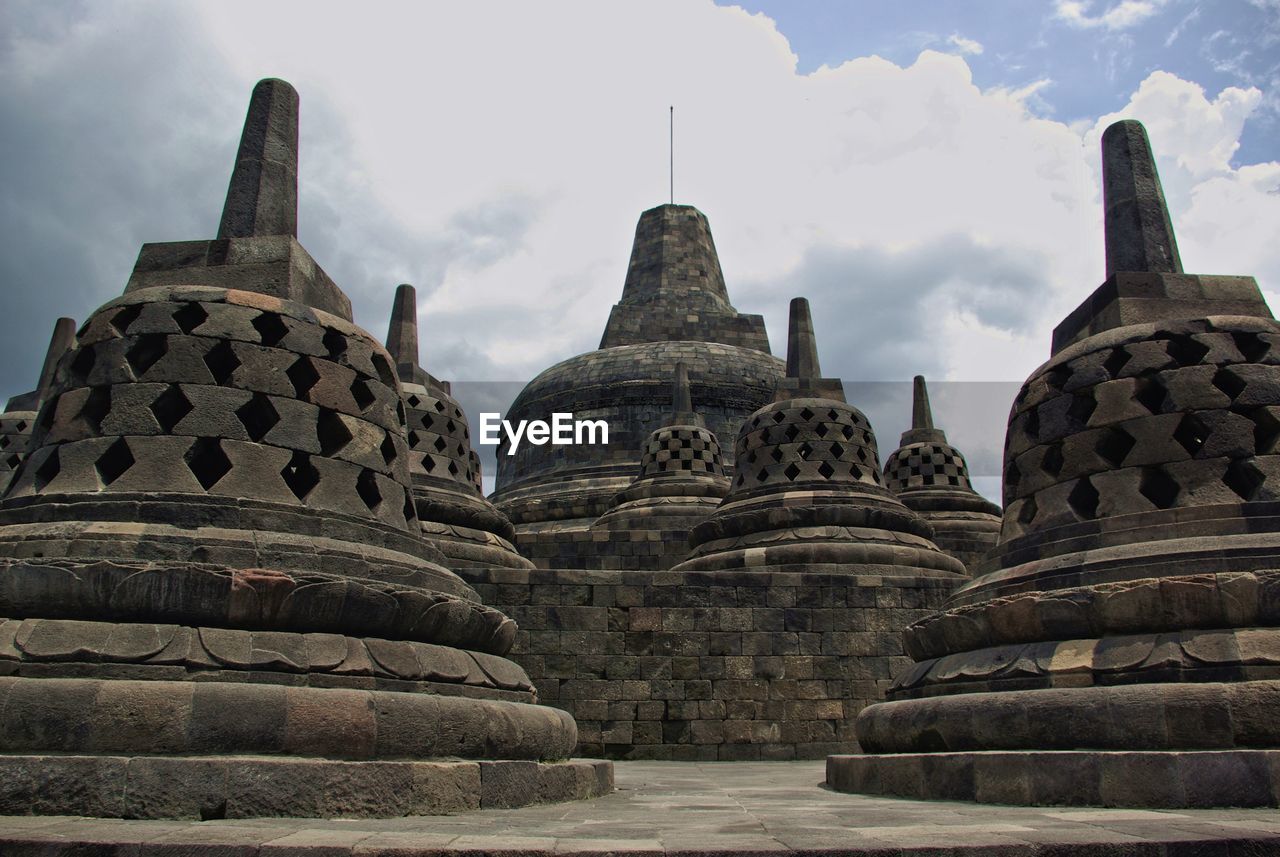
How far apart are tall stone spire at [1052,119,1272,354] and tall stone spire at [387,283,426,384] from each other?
8.65 m

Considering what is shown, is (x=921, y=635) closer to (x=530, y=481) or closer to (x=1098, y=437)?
(x=1098, y=437)

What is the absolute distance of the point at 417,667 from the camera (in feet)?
15.7

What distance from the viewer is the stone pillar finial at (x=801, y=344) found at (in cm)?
1520

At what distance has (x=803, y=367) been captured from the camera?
15.2 metres

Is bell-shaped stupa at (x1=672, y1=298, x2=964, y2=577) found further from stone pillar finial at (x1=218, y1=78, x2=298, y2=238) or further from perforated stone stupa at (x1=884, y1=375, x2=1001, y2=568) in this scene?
stone pillar finial at (x1=218, y1=78, x2=298, y2=238)

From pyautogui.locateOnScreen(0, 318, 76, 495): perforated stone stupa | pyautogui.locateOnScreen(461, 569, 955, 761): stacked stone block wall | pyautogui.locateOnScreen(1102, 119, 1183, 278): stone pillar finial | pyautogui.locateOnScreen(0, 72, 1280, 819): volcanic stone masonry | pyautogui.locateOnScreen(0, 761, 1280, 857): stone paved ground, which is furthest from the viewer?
pyautogui.locateOnScreen(0, 318, 76, 495): perforated stone stupa

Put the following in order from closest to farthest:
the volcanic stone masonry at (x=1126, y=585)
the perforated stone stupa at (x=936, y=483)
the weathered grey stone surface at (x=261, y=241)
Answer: the volcanic stone masonry at (x=1126, y=585) < the weathered grey stone surface at (x=261, y=241) < the perforated stone stupa at (x=936, y=483)

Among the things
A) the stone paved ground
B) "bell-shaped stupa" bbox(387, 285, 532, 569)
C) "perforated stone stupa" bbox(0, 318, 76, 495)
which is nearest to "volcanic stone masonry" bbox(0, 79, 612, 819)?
the stone paved ground

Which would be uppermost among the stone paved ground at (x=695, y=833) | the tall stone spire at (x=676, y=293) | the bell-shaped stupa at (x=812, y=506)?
the tall stone spire at (x=676, y=293)

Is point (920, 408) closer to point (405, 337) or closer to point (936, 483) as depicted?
point (936, 483)

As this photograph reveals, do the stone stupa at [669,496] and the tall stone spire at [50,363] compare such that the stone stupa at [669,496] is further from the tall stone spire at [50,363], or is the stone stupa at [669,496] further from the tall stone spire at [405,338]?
the tall stone spire at [50,363]

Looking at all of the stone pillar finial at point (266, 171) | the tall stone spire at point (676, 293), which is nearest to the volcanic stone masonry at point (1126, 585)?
the stone pillar finial at point (266, 171)

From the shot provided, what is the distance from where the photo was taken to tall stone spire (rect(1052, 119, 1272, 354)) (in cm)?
639

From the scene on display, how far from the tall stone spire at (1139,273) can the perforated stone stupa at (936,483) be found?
10457 millimetres
